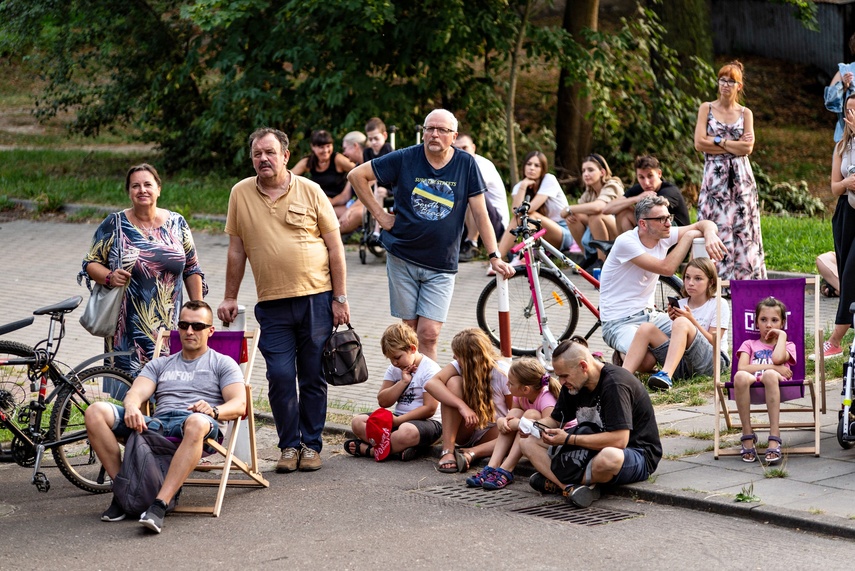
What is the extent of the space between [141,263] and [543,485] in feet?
9.30

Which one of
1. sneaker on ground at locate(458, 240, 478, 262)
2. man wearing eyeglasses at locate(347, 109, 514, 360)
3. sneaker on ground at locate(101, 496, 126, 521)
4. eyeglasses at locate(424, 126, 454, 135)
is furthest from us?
sneaker on ground at locate(458, 240, 478, 262)

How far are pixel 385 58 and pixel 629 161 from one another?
447 cm

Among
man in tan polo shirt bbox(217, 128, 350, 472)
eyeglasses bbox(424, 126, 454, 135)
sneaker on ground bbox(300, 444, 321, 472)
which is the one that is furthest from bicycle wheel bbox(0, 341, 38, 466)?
eyeglasses bbox(424, 126, 454, 135)

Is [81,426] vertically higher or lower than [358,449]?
higher

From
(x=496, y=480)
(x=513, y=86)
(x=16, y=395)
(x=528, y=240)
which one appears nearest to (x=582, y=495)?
(x=496, y=480)

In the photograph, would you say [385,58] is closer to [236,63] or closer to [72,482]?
[236,63]

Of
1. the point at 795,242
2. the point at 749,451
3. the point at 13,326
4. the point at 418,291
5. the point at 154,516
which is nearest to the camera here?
the point at 154,516

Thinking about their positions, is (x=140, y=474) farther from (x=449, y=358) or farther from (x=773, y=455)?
(x=449, y=358)

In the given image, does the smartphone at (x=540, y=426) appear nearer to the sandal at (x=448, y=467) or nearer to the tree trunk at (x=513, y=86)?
the sandal at (x=448, y=467)

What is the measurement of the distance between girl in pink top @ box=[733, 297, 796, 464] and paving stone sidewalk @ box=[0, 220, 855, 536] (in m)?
0.17

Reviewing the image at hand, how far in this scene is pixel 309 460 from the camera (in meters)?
7.80

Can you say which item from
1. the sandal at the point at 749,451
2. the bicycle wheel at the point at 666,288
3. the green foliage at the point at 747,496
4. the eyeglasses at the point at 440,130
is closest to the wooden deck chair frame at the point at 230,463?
the eyeglasses at the point at 440,130

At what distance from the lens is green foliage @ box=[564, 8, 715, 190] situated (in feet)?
65.0

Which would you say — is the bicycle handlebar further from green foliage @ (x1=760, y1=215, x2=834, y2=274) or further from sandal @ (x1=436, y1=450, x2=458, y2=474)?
green foliage @ (x1=760, y1=215, x2=834, y2=274)
